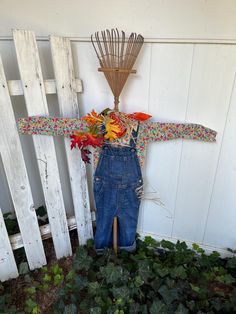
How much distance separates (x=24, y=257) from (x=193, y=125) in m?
1.24

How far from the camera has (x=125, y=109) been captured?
117 centimetres

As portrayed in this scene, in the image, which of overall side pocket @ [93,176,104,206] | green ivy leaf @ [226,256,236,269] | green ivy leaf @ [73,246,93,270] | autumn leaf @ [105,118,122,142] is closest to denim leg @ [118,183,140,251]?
overall side pocket @ [93,176,104,206]

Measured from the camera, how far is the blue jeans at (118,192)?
1.08 metres

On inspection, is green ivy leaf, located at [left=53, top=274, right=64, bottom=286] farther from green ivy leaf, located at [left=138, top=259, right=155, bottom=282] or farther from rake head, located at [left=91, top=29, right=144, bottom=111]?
rake head, located at [left=91, top=29, right=144, bottom=111]

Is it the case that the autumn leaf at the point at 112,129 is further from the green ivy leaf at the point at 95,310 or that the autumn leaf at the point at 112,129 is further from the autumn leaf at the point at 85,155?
the green ivy leaf at the point at 95,310

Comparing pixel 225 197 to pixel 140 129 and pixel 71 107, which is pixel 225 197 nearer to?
pixel 140 129

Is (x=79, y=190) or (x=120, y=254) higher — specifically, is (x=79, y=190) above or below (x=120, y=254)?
above

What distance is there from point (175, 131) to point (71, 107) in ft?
1.66

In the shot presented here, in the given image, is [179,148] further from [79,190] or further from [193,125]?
[79,190]

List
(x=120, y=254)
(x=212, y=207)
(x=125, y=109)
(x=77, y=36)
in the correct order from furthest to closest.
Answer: (x=120, y=254)
(x=212, y=207)
(x=125, y=109)
(x=77, y=36)

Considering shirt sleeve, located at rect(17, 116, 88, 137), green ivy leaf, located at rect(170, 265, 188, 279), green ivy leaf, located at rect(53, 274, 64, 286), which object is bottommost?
green ivy leaf, located at rect(53, 274, 64, 286)

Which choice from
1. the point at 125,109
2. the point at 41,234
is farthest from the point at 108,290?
the point at 125,109

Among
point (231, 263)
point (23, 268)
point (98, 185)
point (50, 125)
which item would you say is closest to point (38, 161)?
point (50, 125)

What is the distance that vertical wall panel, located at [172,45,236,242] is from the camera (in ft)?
3.21
